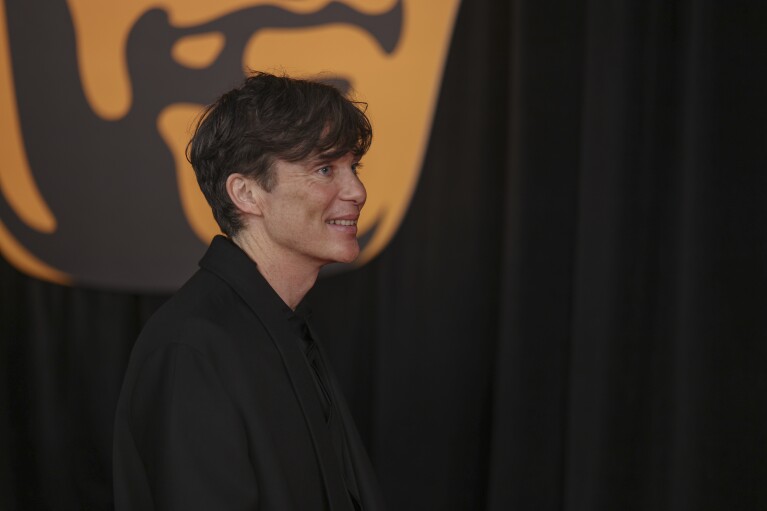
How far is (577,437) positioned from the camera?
1.93m

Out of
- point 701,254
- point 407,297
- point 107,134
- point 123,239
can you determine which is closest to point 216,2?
point 107,134

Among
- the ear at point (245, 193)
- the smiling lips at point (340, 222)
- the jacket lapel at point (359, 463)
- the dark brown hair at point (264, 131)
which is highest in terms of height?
the dark brown hair at point (264, 131)

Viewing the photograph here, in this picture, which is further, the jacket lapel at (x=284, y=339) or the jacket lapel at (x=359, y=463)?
the jacket lapel at (x=359, y=463)

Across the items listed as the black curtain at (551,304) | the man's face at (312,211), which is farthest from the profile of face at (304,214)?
the black curtain at (551,304)

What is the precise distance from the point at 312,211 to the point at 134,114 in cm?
125

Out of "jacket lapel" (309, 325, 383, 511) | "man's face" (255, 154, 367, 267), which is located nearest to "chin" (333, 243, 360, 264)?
"man's face" (255, 154, 367, 267)

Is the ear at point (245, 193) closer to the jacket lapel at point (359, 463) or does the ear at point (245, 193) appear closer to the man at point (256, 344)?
the man at point (256, 344)

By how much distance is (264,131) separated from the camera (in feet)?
3.78

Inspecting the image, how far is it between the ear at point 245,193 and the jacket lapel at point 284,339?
6 centimetres

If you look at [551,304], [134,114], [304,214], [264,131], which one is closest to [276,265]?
[304,214]

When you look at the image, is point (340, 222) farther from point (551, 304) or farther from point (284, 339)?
point (551, 304)

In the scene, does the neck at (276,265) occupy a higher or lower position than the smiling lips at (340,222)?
lower

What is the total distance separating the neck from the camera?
3.91 ft

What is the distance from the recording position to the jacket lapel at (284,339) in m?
1.09
